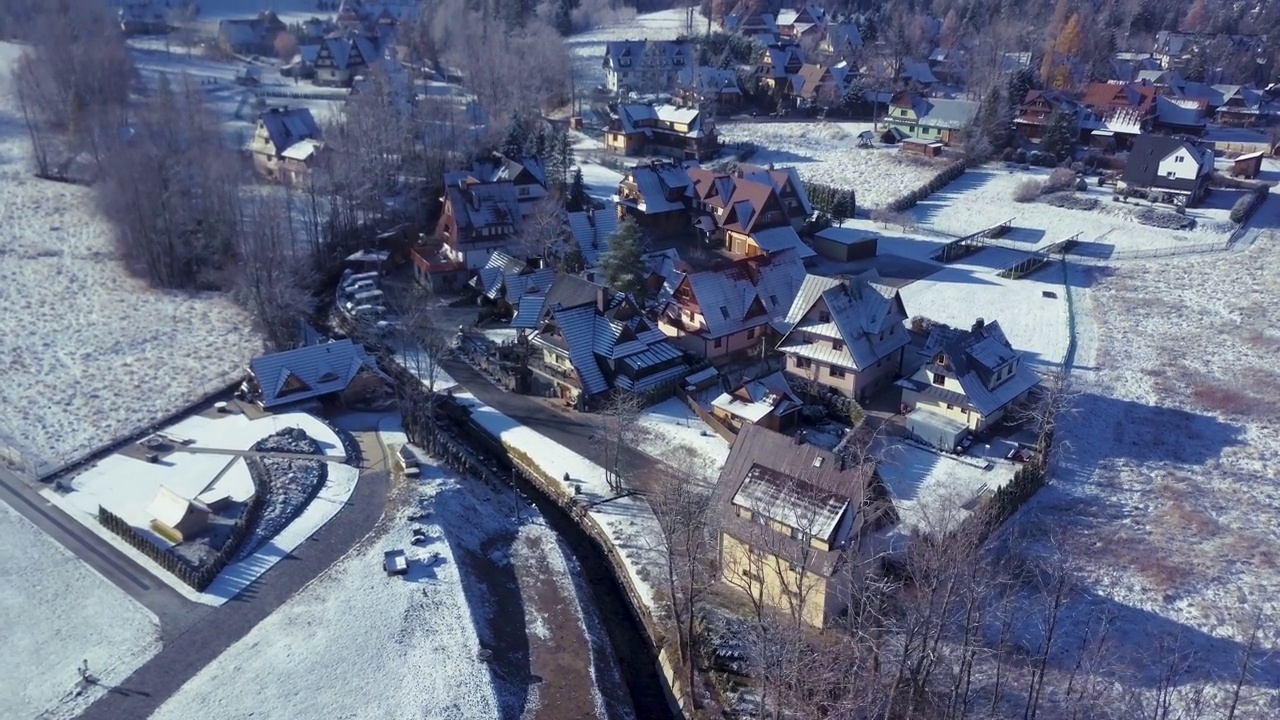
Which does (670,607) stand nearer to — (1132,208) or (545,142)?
(545,142)

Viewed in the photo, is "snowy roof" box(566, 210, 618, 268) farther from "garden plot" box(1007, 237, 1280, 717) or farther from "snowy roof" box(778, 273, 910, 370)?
"garden plot" box(1007, 237, 1280, 717)

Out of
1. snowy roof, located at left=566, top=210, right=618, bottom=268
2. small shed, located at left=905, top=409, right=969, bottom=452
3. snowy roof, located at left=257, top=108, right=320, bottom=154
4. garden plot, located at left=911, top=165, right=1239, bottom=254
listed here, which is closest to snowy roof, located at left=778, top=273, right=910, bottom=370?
small shed, located at left=905, top=409, right=969, bottom=452

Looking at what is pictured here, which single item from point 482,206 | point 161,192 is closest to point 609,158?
point 482,206

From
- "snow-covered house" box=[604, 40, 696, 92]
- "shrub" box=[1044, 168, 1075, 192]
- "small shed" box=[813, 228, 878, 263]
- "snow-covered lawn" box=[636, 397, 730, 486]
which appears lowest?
"snow-covered lawn" box=[636, 397, 730, 486]

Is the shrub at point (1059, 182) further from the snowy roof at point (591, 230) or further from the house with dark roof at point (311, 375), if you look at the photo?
the house with dark roof at point (311, 375)

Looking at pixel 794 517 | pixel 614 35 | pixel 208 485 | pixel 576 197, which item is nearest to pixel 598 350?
pixel 794 517
